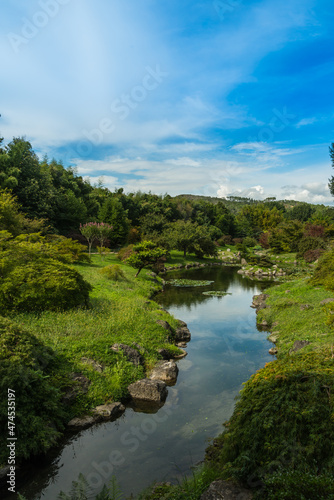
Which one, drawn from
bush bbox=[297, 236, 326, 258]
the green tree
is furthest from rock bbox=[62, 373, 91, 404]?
bush bbox=[297, 236, 326, 258]

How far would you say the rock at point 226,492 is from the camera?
4523mm

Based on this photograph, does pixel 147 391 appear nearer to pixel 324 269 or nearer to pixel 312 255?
pixel 324 269

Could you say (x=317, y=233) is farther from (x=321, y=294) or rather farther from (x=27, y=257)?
(x=27, y=257)

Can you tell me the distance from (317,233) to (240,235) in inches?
1372

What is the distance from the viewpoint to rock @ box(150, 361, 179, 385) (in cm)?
1106

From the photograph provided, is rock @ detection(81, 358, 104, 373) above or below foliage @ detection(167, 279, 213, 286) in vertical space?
above

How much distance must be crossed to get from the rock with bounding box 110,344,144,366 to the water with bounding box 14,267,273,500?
1645mm

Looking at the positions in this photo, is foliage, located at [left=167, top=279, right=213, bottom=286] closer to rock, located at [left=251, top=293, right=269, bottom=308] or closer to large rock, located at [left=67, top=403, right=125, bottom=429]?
rock, located at [left=251, top=293, right=269, bottom=308]

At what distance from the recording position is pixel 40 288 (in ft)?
43.4

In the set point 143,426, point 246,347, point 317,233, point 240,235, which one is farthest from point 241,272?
point 240,235

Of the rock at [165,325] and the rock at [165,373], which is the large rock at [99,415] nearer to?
the rock at [165,373]

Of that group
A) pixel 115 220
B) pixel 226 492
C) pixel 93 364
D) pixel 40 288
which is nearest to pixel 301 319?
pixel 93 364

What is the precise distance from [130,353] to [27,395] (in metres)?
4.46

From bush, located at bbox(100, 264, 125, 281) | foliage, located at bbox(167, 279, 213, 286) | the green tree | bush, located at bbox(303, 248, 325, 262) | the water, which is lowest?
the water
